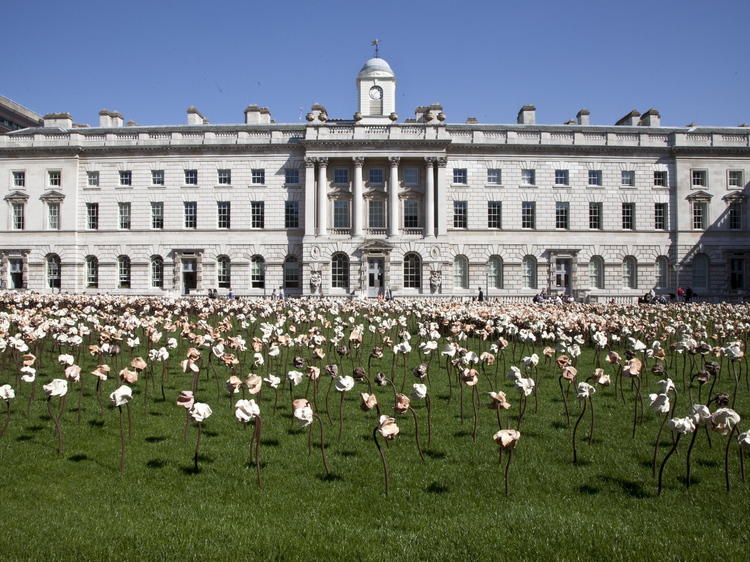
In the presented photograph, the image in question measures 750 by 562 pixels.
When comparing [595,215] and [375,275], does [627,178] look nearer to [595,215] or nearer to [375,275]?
[595,215]

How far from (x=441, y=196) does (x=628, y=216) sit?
18344 millimetres

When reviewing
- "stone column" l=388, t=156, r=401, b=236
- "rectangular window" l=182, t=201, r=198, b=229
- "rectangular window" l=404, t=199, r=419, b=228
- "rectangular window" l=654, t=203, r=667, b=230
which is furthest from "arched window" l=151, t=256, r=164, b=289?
"rectangular window" l=654, t=203, r=667, b=230

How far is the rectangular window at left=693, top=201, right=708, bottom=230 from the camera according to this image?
1917 inches

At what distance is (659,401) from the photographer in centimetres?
693

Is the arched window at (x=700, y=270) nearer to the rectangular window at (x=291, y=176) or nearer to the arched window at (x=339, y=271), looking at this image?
the arched window at (x=339, y=271)

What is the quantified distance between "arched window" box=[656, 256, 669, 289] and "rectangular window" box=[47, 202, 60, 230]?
187ft

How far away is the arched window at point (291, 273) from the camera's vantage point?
4778 centimetres

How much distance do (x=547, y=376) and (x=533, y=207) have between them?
36.8m

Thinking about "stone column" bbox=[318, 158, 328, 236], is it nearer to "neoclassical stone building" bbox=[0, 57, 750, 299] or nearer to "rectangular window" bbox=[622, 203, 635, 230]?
"neoclassical stone building" bbox=[0, 57, 750, 299]

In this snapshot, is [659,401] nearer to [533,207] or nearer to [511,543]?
[511,543]

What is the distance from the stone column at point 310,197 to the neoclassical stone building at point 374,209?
0.80m

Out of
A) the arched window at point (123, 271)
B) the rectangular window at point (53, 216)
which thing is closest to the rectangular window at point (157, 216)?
the arched window at point (123, 271)

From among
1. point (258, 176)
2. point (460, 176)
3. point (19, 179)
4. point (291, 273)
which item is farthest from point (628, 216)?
point (19, 179)

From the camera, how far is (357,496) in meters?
6.70
